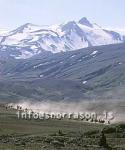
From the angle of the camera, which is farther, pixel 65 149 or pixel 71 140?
pixel 71 140

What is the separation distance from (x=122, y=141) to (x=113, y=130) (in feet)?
52.5

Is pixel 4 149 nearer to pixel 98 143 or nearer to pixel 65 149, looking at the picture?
pixel 65 149

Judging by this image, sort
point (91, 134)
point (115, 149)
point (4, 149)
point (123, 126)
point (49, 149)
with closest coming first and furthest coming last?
point (4, 149) → point (49, 149) → point (115, 149) → point (91, 134) → point (123, 126)

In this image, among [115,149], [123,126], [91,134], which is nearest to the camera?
[115,149]

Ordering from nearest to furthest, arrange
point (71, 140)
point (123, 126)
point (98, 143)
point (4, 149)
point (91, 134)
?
point (4, 149) < point (98, 143) < point (71, 140) < point (91, 134) < point (123, 126)

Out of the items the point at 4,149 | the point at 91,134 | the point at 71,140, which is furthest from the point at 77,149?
the point at 91,134

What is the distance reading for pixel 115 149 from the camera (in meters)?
58.5

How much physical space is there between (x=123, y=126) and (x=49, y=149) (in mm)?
38010

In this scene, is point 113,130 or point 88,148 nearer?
point 88,148

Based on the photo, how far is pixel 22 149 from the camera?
174 feet

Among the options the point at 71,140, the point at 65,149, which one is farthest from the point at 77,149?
the point at 71,140

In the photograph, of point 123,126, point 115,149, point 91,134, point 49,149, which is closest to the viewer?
point 49,149

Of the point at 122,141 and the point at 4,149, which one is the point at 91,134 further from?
the point at 4,149

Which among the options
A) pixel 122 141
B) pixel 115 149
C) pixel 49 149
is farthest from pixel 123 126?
pixel 49 149
